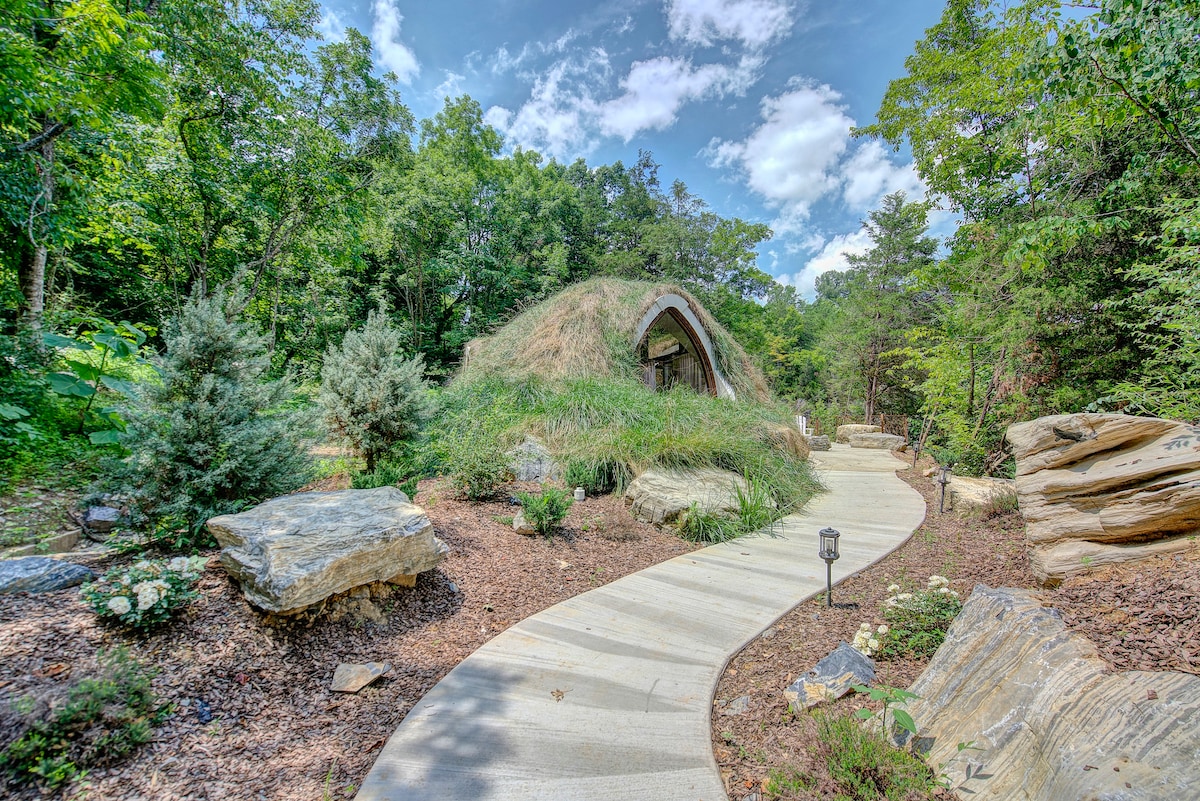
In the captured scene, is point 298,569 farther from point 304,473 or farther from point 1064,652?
point 1064,652

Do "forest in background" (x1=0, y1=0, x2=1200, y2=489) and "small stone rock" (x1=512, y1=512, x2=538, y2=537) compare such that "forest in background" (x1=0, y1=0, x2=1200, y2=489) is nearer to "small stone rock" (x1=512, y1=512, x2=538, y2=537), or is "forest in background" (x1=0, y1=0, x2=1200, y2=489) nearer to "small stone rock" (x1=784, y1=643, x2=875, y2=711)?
"small stone rock" (x1=512, y1=512, x2=538, y2=537)

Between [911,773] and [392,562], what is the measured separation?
2637mm

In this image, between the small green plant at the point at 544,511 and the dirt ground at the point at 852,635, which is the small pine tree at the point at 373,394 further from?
the dirt ground at the point at 852,635

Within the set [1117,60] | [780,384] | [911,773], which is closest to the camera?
[911,773]

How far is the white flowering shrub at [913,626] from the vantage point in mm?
2289

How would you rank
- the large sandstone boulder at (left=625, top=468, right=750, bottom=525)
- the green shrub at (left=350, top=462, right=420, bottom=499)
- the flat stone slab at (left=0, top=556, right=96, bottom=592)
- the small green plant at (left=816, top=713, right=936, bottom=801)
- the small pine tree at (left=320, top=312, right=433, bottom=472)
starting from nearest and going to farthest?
the small green plant at (left=816, top=713, right=936, bottom=801) → the flat stone slab at (left=0, top=556, right=96, bottom=592) → the green shrub at (left=350, top=462, right=420, bottom=499) → the small pine tree at (left=320, top=312, right=433, bottom=472) → the large sandstone boulder at (left=625, top=468, right=750, bottom=525)

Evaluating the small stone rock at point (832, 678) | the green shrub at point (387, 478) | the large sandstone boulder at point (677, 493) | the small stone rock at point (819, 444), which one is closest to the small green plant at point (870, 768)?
the small stone rock at point (832, 678)

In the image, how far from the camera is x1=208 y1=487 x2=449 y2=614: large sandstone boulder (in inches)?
87.9

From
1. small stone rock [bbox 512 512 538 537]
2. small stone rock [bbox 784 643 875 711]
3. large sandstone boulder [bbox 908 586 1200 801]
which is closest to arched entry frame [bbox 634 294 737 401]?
small stone rock [bbox 512 512 538 537]

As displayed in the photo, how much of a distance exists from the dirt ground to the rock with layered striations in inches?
394

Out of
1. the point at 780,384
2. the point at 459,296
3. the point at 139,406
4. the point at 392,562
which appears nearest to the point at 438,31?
the point at 139,406

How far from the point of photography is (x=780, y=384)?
22375 mm

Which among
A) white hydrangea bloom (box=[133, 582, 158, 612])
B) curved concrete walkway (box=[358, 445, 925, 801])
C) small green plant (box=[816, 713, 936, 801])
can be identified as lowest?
curved concrete walkway (box=[358, 445, 925, 801])

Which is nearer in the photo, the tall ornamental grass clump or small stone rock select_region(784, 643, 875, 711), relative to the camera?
small stone rock select_region(784, 643, 875, 711)
